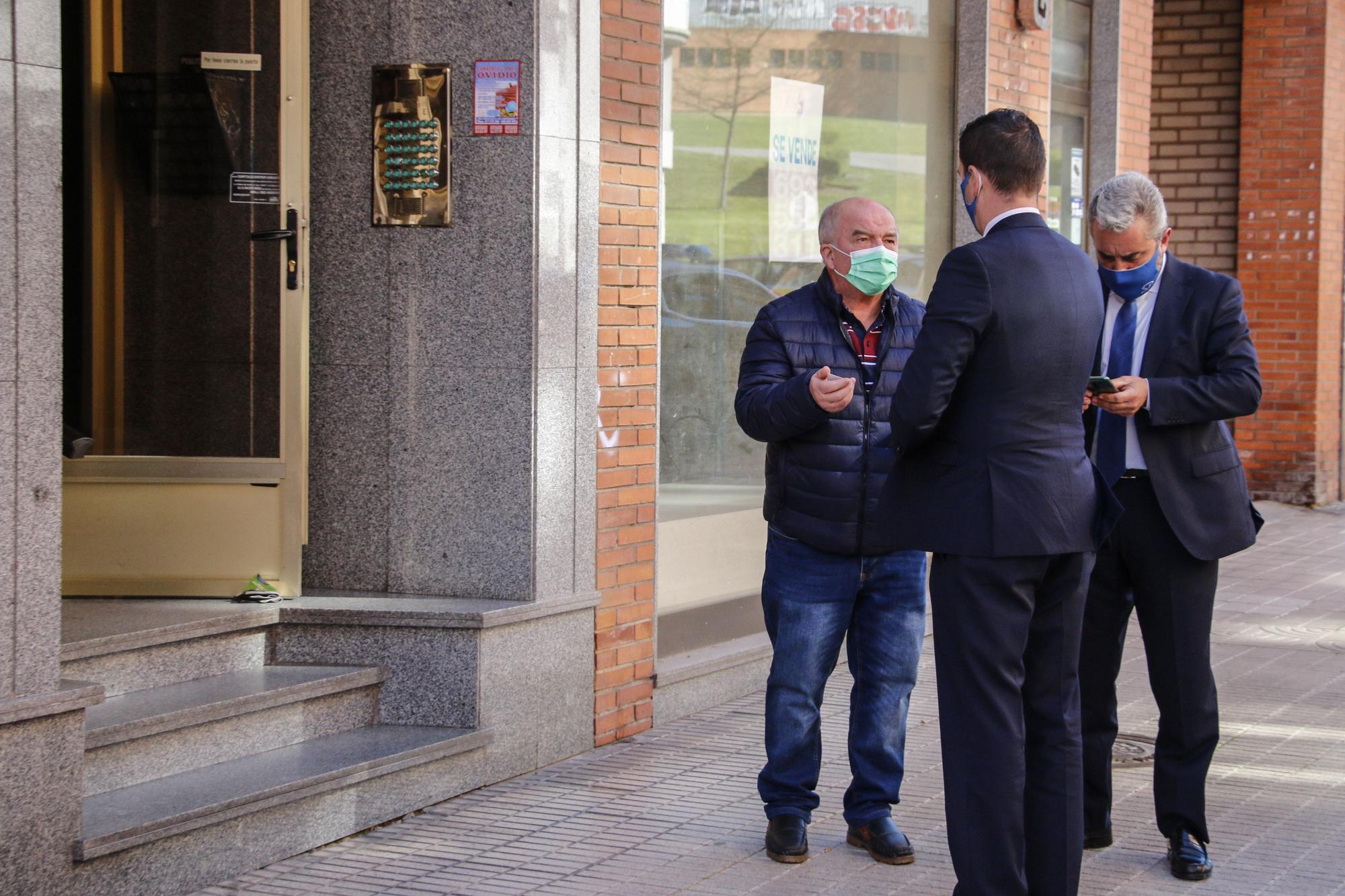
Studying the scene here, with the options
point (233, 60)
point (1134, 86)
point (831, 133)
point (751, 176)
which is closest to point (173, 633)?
point (233, 60)

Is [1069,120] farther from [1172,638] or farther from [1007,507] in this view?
[1007,507]

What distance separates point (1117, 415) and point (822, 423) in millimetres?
863

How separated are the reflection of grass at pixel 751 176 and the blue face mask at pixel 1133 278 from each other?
2.47 m

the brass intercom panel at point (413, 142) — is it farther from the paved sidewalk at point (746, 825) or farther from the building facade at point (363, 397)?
the paved sidewalk at point (746, 825)

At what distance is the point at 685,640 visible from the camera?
675 cm

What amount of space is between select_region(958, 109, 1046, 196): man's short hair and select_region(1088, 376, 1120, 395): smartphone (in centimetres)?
63

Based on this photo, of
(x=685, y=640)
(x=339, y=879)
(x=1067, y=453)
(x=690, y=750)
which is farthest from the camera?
(x=685, y=640)

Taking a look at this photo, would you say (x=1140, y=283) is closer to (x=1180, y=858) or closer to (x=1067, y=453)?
(x=1067, y=453)

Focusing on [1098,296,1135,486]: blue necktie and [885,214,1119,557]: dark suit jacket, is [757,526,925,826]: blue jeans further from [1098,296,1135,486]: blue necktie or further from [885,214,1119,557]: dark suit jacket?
[885,214,1119,557]: dark suit jacket

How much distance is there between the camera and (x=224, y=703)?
16.2 feet

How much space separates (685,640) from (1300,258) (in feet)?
29.6

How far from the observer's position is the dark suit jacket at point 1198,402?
4.57 metres

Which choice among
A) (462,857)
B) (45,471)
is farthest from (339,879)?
(45,471)

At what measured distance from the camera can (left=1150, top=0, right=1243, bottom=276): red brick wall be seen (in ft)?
45.4
